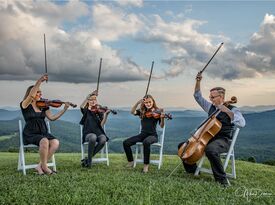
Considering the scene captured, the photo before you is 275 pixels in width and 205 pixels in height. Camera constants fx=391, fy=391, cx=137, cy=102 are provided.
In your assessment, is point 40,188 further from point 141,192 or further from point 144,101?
point 144,101

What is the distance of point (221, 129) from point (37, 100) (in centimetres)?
391

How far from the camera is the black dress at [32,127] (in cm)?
823

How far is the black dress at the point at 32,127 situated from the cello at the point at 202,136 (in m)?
2.95

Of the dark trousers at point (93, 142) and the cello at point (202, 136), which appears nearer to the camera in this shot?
the cello at point (202, 136)

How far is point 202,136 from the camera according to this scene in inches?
297

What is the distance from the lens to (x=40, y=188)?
6.35 meters

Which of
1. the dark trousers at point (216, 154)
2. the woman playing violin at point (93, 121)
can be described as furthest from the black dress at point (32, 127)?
the dark trousers at point (216, 154)

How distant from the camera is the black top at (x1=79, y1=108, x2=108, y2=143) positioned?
952cm

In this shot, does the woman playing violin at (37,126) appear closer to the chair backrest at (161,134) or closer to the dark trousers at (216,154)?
the chair backrest at (161,134)

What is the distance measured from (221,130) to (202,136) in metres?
0.53

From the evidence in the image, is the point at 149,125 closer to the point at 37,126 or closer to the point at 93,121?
the point at 93,121
